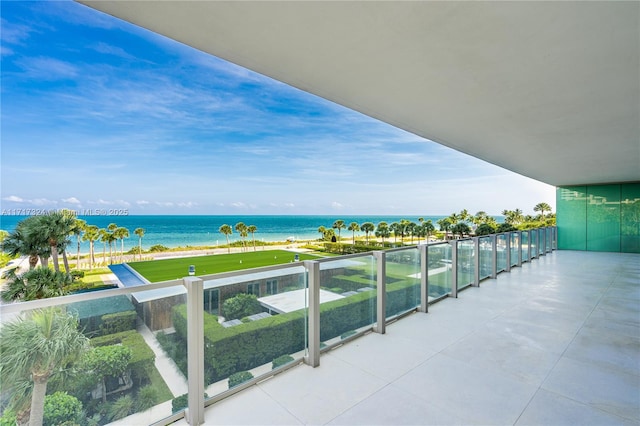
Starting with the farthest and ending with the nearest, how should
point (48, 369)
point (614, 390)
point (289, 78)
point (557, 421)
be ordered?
point (289, 78) < point (614, 390) < point (557, 421) < point (48, 369)

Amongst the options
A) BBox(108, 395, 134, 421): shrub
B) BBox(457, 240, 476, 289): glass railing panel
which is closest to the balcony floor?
BBox(108, 395, 134, 421): shrub

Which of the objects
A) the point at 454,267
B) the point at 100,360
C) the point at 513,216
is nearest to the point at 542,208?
the point at 513,216

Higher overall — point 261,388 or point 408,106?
point 408,106

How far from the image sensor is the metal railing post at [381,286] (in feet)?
12.1

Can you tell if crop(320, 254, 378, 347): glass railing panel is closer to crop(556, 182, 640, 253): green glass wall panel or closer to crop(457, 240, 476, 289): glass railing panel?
crop(457, 240, 476, 289): glass railing panel

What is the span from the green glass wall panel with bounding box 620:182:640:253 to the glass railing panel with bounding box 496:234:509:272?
8.45 m

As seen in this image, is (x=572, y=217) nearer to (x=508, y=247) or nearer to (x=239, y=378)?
(x=508, y=247)

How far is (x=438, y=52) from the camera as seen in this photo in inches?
103

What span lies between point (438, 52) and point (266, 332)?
2.90 m

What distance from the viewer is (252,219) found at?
92.1m

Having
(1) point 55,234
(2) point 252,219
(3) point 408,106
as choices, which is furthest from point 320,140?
(3) point 408,106

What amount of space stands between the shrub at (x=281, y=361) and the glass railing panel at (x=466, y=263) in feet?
12.9

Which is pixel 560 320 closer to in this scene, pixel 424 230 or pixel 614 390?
pixel 614 390

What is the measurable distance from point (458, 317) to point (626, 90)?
3342mm
